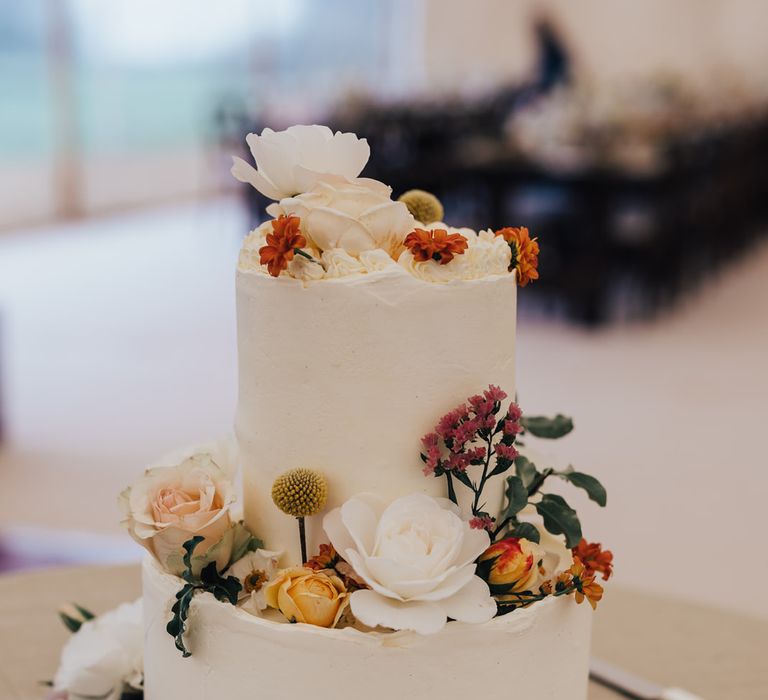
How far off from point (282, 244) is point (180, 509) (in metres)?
0.25

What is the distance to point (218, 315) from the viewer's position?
21.9ft

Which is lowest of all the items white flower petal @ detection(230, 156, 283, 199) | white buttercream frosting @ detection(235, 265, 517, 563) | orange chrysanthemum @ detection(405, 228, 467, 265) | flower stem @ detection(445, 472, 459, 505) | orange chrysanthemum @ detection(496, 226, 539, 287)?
flower stem @ detection(445, 472, 459, 505)

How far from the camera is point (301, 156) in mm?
1022

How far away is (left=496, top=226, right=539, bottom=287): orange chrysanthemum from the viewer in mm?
1059

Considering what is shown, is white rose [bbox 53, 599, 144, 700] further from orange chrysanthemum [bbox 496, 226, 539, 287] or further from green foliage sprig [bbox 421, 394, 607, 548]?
orange chrysanthemum [bbox 496, 226, 539, 287]

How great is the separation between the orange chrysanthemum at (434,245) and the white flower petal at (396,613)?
0.29 meters

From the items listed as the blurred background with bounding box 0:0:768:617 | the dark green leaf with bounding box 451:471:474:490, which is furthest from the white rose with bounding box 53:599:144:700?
the blurred background with bounding box 0:0:768:617

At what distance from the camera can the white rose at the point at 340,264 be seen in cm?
99

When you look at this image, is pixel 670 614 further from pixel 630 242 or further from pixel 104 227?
pixel 104 227

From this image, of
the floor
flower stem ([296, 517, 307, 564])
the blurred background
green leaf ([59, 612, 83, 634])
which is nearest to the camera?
flower stem ([296, 517, 307, 564])

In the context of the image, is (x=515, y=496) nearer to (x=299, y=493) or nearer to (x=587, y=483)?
(x=587, y=483)

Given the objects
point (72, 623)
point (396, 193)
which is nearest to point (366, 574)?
point (72, 623)

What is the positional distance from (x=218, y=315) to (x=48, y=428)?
214cm

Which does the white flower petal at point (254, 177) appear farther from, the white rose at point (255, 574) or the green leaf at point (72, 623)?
the green leaf at point (72, 623)
